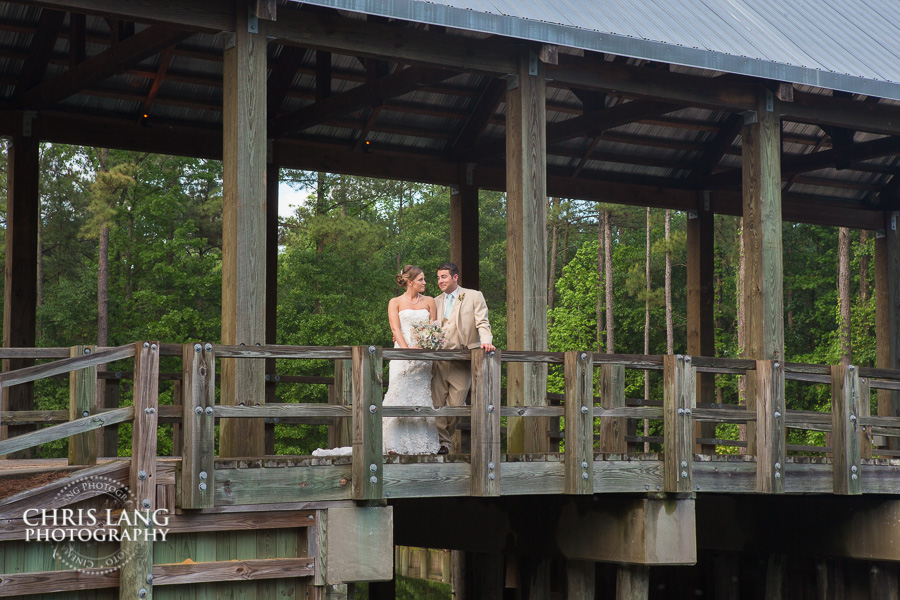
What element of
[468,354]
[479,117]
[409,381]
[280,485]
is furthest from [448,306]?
[479,117]

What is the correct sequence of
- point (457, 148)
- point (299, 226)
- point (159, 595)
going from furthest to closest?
point (299, 226) < point (457, 148) < point (159, 595)

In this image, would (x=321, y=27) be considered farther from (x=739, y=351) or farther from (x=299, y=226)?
(x=299, y=226)

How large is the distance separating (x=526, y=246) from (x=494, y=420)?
232cm

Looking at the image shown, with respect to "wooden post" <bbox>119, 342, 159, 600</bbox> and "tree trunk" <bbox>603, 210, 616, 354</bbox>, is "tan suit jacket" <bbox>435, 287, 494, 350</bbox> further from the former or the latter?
"tree trunk" <bbox>603, 210, 616, 354</bbox>

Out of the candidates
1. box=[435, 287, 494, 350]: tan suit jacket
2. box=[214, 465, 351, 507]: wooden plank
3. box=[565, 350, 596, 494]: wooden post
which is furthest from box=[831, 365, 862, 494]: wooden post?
box=[214, 465, 351, 507]: wooden plank

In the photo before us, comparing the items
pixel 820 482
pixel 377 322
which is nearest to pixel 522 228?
pixel 820 482

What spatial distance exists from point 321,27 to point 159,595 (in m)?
4.94

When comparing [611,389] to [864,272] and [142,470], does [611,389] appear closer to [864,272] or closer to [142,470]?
[142,470]

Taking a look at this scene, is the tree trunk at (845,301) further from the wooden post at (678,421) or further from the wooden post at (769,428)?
the wooden post at (678,421)

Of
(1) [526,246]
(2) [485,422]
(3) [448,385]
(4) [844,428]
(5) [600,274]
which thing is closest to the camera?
(2) [485,422]

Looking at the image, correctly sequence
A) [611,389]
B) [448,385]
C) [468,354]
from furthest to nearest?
[448,385] → [611,389] → [468,354]

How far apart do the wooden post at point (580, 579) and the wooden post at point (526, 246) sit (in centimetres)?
122

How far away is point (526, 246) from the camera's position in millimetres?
10555

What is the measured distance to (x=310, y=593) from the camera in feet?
26.2
